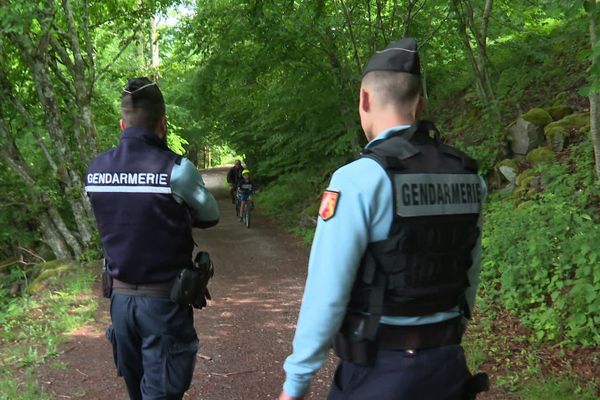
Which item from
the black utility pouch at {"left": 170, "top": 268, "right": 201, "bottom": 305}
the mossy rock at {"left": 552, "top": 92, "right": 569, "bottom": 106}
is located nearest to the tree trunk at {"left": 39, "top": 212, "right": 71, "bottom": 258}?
the black utility pouch at {"left": 170, "top": 268, "right": 201, "bottom": 305}

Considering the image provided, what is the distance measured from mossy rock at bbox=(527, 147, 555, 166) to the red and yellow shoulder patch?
25.5 ft

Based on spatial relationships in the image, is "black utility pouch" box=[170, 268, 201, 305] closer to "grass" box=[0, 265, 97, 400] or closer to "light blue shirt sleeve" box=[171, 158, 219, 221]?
"light blue shirt sleeve" box=[171, 158, 219, 221]

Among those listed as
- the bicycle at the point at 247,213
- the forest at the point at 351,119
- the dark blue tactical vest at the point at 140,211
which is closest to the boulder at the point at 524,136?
the forest at the point at 351,119

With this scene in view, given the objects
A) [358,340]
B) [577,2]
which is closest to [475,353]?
[577,2]

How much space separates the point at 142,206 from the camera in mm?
2596

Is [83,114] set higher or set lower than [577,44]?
lower

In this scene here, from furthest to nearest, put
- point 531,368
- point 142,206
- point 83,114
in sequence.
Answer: point 83,114 < point 531,368 < point 142,206

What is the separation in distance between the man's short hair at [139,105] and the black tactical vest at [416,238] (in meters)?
1.48

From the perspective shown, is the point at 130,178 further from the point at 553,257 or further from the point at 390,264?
the point at 553,257

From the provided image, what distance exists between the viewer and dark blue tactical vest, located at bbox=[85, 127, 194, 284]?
8.52 feet

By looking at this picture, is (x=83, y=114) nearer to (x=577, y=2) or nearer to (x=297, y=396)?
(x=577, y=2)

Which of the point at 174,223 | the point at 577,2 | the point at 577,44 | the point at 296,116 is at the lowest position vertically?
the point at 174,223

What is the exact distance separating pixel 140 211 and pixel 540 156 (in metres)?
7.82

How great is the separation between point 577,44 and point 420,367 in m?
11.9
